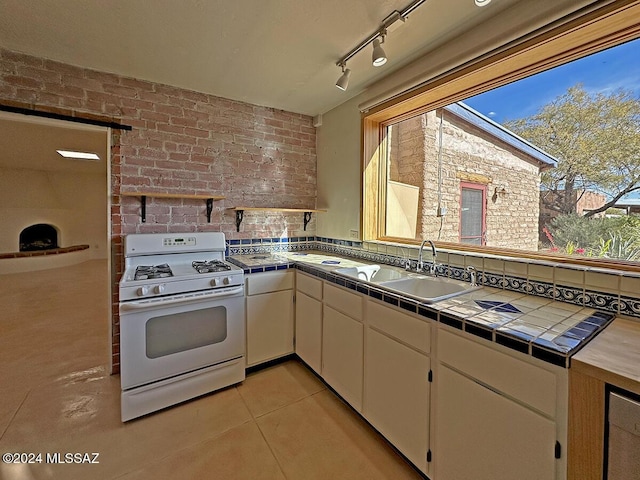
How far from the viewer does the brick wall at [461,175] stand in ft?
5.81

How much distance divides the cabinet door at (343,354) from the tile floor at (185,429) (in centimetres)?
16

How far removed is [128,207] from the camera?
228cm

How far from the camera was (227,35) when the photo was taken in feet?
5.74

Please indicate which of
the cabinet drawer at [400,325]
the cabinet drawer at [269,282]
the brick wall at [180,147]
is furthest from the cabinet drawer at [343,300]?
the brick wall at [180,147]

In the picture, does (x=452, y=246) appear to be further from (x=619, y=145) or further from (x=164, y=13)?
(x=164, y=13)

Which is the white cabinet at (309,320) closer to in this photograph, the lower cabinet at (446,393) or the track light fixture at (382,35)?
the lower cabinet at (446,393)

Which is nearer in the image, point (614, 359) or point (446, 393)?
point (614, 359)

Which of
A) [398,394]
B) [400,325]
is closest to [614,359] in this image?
[400,325]

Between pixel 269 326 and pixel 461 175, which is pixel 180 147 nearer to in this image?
pixel 269 326

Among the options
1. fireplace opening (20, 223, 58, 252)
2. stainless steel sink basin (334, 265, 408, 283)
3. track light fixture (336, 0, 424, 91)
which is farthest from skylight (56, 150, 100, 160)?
stainless steel sink basin (334, 265, 408, 283)

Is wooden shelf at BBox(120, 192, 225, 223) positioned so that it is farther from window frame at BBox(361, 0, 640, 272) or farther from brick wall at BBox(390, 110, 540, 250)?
brick wall at BBox(390, 110, 540, 250)

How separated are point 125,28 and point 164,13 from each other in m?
0.33

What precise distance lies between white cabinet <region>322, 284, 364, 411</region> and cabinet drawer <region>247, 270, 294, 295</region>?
489mm

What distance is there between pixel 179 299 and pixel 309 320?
3.21 feet
